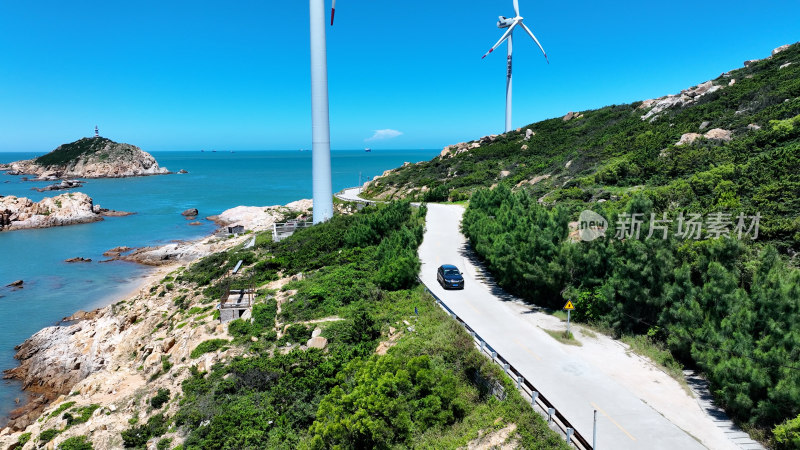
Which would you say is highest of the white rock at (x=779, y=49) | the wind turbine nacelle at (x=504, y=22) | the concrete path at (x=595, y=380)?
the wind turbine nacelle at (x=504, y=22)

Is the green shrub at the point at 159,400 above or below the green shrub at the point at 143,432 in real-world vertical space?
above

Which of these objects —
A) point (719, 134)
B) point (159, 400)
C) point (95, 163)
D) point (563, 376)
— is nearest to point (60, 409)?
point (159, 400)

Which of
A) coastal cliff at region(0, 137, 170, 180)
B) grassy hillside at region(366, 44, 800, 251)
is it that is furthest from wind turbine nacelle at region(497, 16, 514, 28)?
coastal cliff at region(0, 137, 170, 180)

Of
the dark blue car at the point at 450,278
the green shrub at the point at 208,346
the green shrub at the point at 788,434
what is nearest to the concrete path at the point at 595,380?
the dark blue car at the point at 450,278

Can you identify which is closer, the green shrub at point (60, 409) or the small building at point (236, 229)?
the green shrub at point (60, 409)

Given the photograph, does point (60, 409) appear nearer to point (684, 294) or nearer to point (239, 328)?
point (239, 328)

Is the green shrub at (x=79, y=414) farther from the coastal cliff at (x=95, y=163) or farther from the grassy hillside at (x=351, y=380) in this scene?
the coastal cliff at (x=95, y=163)

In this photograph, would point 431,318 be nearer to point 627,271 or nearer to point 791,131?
point 627,271

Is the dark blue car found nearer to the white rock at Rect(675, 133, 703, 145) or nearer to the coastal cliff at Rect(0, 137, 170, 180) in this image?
the white rock at Rect(675, 133, 703, 145)
